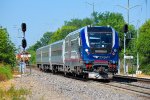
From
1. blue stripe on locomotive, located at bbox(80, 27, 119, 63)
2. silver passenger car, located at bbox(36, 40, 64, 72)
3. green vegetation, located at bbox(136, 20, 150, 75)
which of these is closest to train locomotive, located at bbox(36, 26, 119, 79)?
blue stripe on locomotive, located at bbox(80, 27, 119, 63)

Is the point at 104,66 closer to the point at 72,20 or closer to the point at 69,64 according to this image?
the point at 69,64

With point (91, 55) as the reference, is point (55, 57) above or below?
above

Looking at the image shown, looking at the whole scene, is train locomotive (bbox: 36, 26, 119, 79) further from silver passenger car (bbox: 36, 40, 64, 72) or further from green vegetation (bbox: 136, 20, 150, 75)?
green vegetation (bbox: 136, 20, 150, 75)

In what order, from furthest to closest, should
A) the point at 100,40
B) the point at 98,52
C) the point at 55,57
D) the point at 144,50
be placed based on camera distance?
the point at 144,50 → the point at 55,57 → the point at 100,40 → the point at 98,52

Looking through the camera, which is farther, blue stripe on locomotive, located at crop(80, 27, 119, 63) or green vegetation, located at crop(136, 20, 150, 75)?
green vegetation, located at crop(136, 20, 150, 75)

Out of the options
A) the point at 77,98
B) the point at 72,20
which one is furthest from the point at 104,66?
the point at 72,20

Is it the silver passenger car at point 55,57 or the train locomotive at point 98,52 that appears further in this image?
the silver passenger car at point 55,57

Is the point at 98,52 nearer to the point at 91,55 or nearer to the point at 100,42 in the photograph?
the point at 91,55

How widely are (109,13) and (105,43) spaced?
11895cm

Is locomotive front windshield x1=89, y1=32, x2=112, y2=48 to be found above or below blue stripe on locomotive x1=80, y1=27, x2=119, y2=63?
above

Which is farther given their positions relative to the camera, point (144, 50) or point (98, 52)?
point (144, 50)

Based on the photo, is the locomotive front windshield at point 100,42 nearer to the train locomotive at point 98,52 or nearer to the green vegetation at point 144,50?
the train locomotive at point 98,52

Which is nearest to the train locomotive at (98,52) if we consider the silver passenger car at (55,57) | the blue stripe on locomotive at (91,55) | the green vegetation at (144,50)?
the blue stripe on locomotive at (91,55)

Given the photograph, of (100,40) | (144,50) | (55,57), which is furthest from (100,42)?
(144,50)
